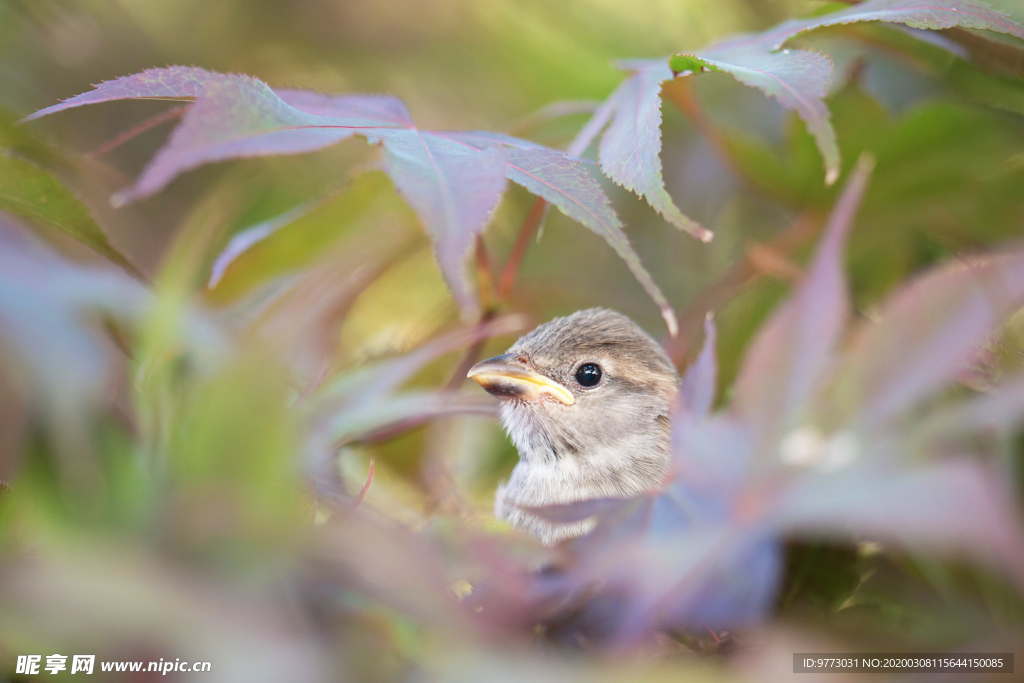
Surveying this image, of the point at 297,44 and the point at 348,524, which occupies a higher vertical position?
the point at 297,44

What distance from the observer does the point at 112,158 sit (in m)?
2.01

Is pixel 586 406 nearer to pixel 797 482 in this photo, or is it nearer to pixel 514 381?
pixel 514 381

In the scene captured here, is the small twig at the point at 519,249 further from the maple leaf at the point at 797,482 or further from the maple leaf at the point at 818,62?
the maple leaf at the point at 797,482

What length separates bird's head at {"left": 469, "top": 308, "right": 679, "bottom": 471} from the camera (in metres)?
1.45

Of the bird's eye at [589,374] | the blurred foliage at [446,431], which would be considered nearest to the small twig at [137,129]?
the blurred foliage at [446,431]

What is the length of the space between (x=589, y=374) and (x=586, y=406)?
65 mm

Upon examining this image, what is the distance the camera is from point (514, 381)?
136 centimetres

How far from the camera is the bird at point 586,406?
1.42 meters

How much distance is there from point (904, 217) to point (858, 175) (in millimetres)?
→ 703

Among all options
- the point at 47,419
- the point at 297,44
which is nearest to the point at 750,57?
the point at 47,419

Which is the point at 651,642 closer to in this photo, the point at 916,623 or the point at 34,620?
the point at 916,623

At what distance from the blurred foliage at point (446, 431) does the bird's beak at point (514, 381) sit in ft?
0.15

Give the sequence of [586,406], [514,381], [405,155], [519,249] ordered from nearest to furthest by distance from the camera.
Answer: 1. [405,155]
2. [519,249]
3. [514,381]
4. [586,406]

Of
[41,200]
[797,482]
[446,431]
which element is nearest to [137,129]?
[41,200]
